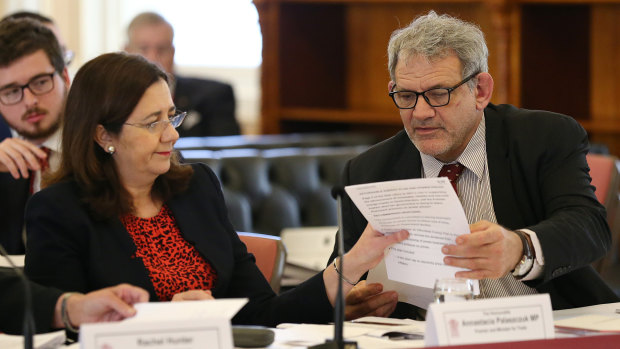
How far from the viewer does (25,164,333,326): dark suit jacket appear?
2363 millimetres

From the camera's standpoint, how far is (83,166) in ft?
8.27

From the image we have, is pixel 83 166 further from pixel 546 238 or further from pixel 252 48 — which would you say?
pixel 252 48

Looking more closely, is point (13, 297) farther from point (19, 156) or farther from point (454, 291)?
point (454, 291)

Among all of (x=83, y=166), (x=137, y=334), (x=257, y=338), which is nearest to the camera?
(x=137, y=334)

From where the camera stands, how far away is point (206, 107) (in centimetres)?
595

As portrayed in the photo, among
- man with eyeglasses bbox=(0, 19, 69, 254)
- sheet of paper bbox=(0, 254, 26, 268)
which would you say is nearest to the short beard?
man with eyeglasses bbox=(0, 19, 69, 254)

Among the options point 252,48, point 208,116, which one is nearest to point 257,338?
point 208,116

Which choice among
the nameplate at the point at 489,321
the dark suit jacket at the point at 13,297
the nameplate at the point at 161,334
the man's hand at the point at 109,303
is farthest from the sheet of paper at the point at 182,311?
the dark suit jacket at the point at 13,297

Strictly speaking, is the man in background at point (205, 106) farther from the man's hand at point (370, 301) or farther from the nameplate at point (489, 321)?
the nameplate at point (489, 321)

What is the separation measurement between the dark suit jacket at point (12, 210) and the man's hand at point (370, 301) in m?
1.20

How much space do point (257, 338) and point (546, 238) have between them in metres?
0.77

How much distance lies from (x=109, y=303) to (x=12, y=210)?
127 centimetres

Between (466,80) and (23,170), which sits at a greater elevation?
(466,80)

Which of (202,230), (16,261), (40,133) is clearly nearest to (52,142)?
(40,133)
